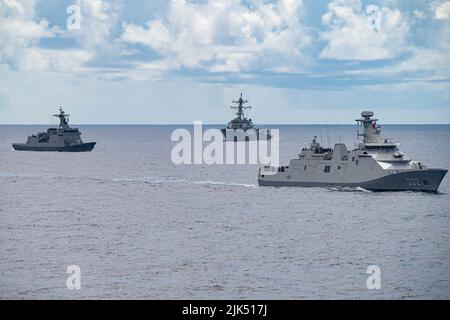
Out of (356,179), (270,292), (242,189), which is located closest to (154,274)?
(270,292)

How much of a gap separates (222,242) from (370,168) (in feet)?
91.7

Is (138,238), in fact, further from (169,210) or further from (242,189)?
(242,189)

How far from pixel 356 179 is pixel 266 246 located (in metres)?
28.4

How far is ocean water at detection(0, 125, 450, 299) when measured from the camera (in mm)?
40781

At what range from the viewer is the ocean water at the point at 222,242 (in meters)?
40.8

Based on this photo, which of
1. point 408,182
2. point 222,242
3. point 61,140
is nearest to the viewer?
point 222,242

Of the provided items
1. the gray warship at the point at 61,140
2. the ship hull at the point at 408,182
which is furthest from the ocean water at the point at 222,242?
the gray warship at the point at 61,140

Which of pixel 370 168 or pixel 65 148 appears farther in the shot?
pixel 65 148

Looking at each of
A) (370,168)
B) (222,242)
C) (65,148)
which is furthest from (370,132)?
(65,148)

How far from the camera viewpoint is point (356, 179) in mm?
77625

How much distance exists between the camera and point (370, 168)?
251ft

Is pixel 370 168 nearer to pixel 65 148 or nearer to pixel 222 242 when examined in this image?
pixel 222 242

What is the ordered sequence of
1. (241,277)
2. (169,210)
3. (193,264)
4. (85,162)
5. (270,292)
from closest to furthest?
1. (270,292)
2. (241,277)
3. (193,264)
4. (169,210)
5. (85,162)

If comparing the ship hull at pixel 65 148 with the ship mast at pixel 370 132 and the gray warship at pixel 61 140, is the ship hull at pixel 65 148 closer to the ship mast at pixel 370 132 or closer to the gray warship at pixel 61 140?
the gray warship at pixel 61 140
